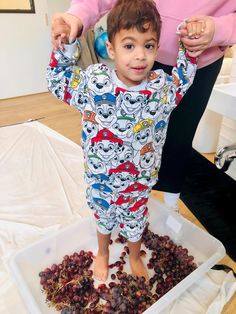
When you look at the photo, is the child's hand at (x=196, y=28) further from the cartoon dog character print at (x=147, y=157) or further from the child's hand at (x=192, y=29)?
the cartoon dog character print at (x=147, y=157)

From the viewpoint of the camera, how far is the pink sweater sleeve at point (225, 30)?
65 centimetres

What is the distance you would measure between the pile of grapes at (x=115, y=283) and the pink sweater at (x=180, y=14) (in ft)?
2.24

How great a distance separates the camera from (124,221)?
832mm

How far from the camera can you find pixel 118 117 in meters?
0.65

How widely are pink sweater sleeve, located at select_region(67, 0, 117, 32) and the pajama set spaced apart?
13cm

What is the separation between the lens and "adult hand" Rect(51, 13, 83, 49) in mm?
615

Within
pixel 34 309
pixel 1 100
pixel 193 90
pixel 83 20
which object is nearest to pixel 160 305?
pixel 34 309

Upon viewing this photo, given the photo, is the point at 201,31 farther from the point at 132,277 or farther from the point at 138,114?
the point at 132,277

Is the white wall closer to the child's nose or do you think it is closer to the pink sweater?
the pink sweater

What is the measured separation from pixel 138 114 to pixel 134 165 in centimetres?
14

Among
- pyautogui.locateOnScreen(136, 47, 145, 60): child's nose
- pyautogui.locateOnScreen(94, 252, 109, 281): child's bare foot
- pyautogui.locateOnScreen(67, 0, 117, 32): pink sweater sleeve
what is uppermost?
pyautogui.locateOnScreen(67, 0, 117, 32): pink sweater sleeve

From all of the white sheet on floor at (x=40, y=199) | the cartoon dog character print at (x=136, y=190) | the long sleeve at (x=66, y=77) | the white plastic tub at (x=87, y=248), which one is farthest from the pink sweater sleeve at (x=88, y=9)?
the white sheet on floor at (x=40, y=199)

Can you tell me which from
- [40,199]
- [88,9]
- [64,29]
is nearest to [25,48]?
[40,199]

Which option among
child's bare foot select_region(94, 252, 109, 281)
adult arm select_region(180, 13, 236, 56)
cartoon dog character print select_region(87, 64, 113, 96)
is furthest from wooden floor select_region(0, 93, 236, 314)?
cartoon dog character print select_region(87, 64, 113, 96)
